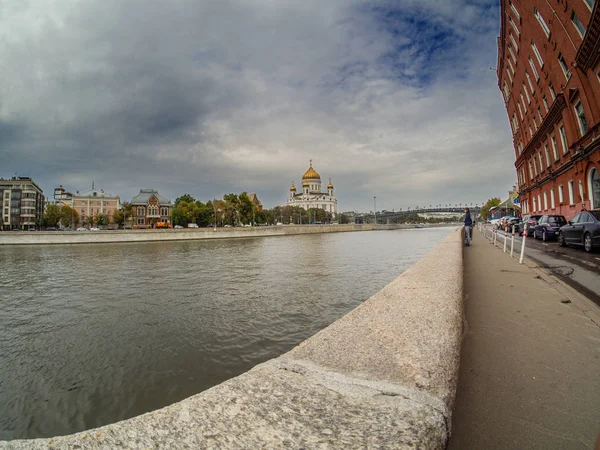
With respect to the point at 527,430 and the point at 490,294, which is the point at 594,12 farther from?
the point at 527,430

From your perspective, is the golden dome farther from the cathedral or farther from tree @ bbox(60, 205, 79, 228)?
tree @ bbox(60, 205, 79, 228)

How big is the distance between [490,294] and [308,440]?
20.1 feet

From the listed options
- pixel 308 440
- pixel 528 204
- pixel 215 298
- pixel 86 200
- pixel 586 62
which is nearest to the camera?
pixel 308 440

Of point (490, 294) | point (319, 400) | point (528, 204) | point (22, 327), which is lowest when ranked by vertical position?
point (22, 327)

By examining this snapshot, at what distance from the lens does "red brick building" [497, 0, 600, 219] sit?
60.9 ft

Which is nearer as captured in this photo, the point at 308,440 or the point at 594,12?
the point at 308,440

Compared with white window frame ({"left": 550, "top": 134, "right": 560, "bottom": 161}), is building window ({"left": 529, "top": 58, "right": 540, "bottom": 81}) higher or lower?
higher

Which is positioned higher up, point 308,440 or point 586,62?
point 586,62

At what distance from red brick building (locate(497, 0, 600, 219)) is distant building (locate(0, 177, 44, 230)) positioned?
12752 cm

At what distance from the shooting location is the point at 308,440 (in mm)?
1401

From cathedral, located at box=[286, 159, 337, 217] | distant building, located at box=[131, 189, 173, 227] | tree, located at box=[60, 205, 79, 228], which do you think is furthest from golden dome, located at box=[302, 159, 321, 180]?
tree, located at box=[60, 205, 79, 228]

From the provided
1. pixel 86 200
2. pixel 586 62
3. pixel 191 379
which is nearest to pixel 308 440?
pixel 191 379

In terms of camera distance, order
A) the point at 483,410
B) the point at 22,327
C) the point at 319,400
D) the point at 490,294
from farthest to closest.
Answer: the point at 22,327
the point at 490,294
the point at 483,410
the point at 319,400

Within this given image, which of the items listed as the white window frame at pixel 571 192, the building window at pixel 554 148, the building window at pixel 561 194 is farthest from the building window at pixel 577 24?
the building window at pixel 561 194
